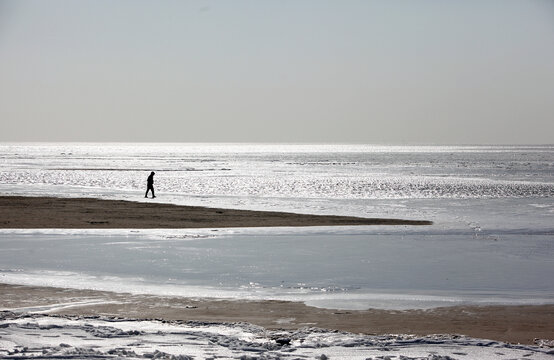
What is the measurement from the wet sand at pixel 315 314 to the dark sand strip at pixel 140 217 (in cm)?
1304

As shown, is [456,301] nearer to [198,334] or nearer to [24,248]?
[198,334]

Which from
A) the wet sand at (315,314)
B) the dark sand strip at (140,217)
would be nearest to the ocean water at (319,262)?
the wet sand at (315,314)

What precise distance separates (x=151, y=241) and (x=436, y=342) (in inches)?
510

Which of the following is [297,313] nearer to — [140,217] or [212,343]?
[212,343]

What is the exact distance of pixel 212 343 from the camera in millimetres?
9117

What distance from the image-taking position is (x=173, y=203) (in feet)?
119

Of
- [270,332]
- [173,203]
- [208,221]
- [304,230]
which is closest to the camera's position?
[270,332]

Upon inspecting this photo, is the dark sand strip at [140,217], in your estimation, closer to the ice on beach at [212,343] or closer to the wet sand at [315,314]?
the wet sand at [315,314]

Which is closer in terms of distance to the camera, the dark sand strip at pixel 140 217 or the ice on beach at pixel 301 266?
the ice on beach at pixel 301 266

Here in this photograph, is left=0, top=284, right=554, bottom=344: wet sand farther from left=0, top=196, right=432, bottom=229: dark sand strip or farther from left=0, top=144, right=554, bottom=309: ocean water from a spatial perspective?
left=0, top=196, right=432, bottom=229: dark sand strip

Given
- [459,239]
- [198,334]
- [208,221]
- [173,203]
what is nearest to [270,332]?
[198,334]

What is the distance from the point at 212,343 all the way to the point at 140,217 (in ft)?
65.2

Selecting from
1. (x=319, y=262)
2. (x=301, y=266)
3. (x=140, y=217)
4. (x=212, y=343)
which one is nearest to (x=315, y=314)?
(x=212, y=343)

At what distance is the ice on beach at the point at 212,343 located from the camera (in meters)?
8.58
